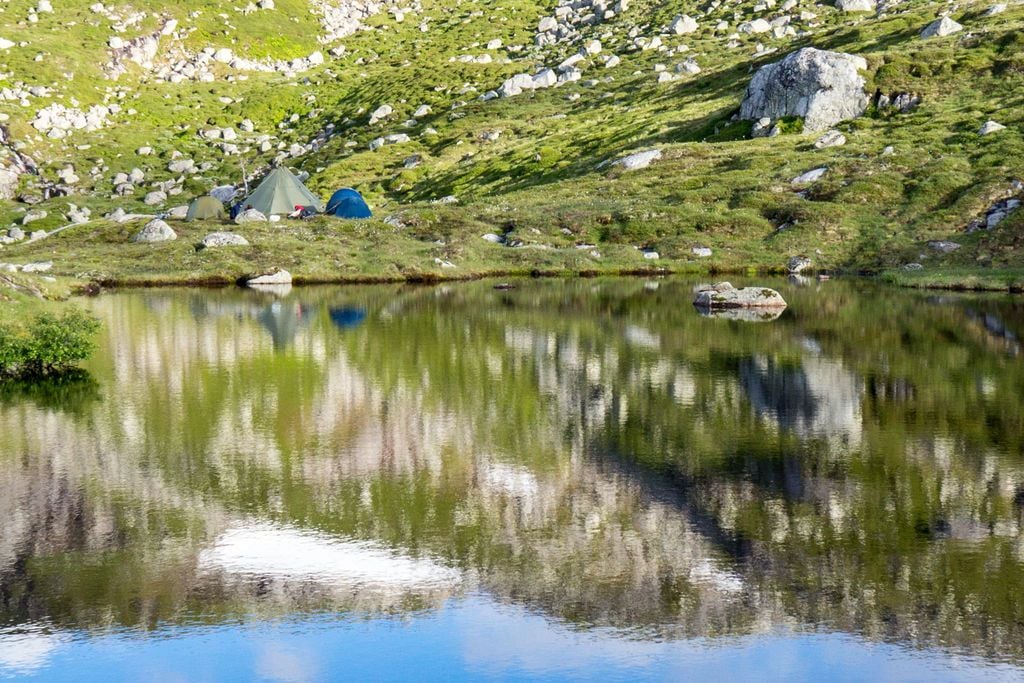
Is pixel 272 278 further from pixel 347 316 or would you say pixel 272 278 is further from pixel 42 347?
pixel 42 347

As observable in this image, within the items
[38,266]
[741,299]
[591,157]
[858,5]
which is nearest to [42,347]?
[741,299]

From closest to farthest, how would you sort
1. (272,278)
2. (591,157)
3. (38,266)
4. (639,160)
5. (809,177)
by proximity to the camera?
1. (272,278)
2. (38,266)
3. (809,177)
4. (639,160)
5. (591,157)

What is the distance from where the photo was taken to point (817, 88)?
125 m

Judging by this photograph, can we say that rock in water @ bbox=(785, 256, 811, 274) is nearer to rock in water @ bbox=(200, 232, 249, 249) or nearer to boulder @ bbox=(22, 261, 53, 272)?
rock in water @ bbox=(200, 232, 249, 249)

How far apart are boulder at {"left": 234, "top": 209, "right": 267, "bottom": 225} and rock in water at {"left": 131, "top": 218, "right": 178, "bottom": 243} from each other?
7742 mm

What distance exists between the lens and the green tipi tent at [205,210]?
10856 cm

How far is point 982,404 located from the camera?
98.1 feet

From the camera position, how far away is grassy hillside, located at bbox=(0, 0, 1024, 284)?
89.4m

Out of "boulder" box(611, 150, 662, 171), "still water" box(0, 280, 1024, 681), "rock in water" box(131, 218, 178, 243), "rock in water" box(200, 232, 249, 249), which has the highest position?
"boulder" box(611, 150, 662, 171)

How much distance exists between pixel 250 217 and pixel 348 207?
10.2 meters

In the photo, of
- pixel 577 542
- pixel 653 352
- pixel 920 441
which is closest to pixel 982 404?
pixel 920 441

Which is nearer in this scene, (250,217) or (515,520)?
(515,520)

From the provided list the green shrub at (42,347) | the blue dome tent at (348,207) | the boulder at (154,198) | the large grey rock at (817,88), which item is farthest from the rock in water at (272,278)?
the large grey rock at (817,88)

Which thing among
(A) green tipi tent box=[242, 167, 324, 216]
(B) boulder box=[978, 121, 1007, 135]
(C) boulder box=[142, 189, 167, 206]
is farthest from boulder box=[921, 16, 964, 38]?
(C) boulder box=[142, 189, 167, 206]
